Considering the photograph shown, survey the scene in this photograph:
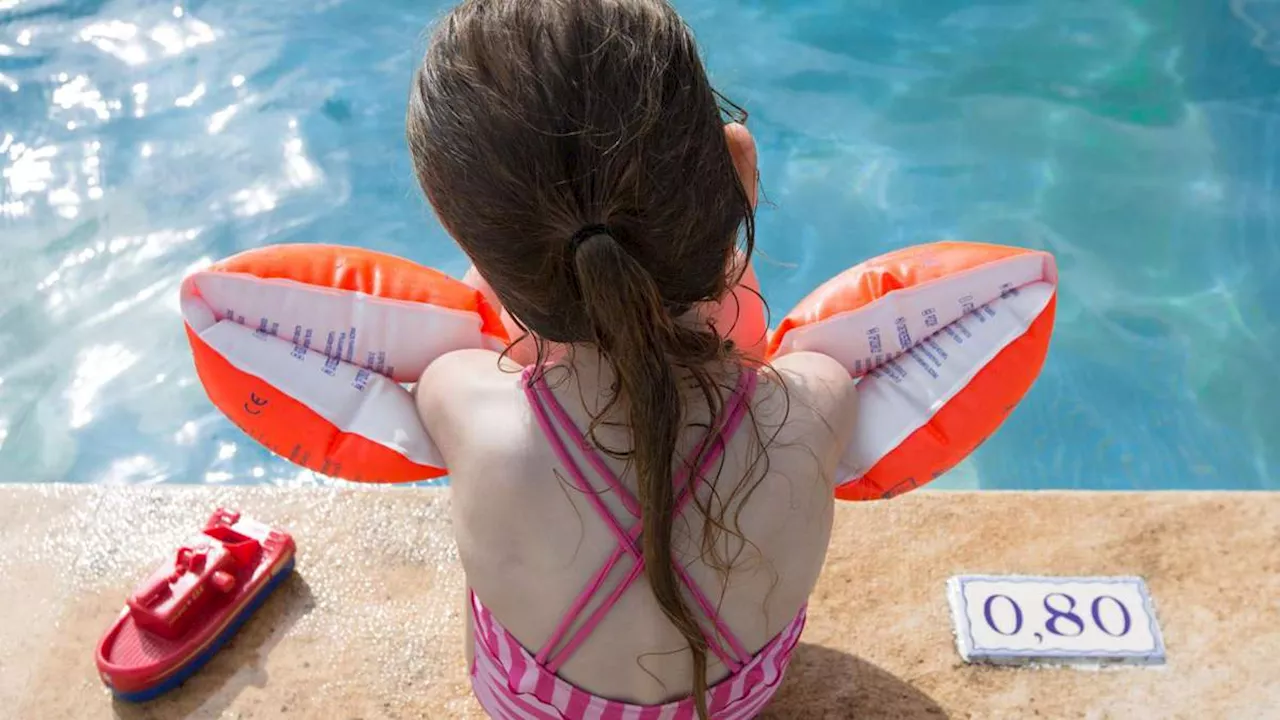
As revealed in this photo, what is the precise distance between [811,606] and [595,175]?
116 cm

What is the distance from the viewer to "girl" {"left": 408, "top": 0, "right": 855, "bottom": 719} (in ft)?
3.57

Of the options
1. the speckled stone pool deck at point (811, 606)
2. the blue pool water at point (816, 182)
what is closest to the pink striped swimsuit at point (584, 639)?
the speckled stone pool deck at point (811, 606)

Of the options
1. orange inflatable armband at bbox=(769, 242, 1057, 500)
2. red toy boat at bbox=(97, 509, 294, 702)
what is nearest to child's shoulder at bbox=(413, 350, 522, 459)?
orange inflatable armband at bbox=(769, 242, 1057, 500)

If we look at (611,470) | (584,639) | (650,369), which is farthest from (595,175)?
(584,639)

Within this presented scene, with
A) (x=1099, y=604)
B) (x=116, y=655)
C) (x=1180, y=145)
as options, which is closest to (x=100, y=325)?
(x=116, y=655)

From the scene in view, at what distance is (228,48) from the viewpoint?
4.10m

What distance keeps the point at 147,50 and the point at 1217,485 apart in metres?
3.62

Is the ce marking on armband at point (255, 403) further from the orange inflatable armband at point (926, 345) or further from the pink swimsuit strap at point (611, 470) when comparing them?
the orange inflatable armband at point (926, 345)

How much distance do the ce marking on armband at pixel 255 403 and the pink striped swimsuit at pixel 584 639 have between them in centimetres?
38

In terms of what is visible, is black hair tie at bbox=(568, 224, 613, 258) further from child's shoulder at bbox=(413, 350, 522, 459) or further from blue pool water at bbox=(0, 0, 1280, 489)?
blue pool water at bbox=(0, 0, 1280, 489)

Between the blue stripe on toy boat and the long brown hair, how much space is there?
102 centimetres

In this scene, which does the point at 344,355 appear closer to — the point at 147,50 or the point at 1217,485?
the point at 1217,485

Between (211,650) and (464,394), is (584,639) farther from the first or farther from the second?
(211,650)

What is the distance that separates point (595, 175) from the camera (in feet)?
3.54
